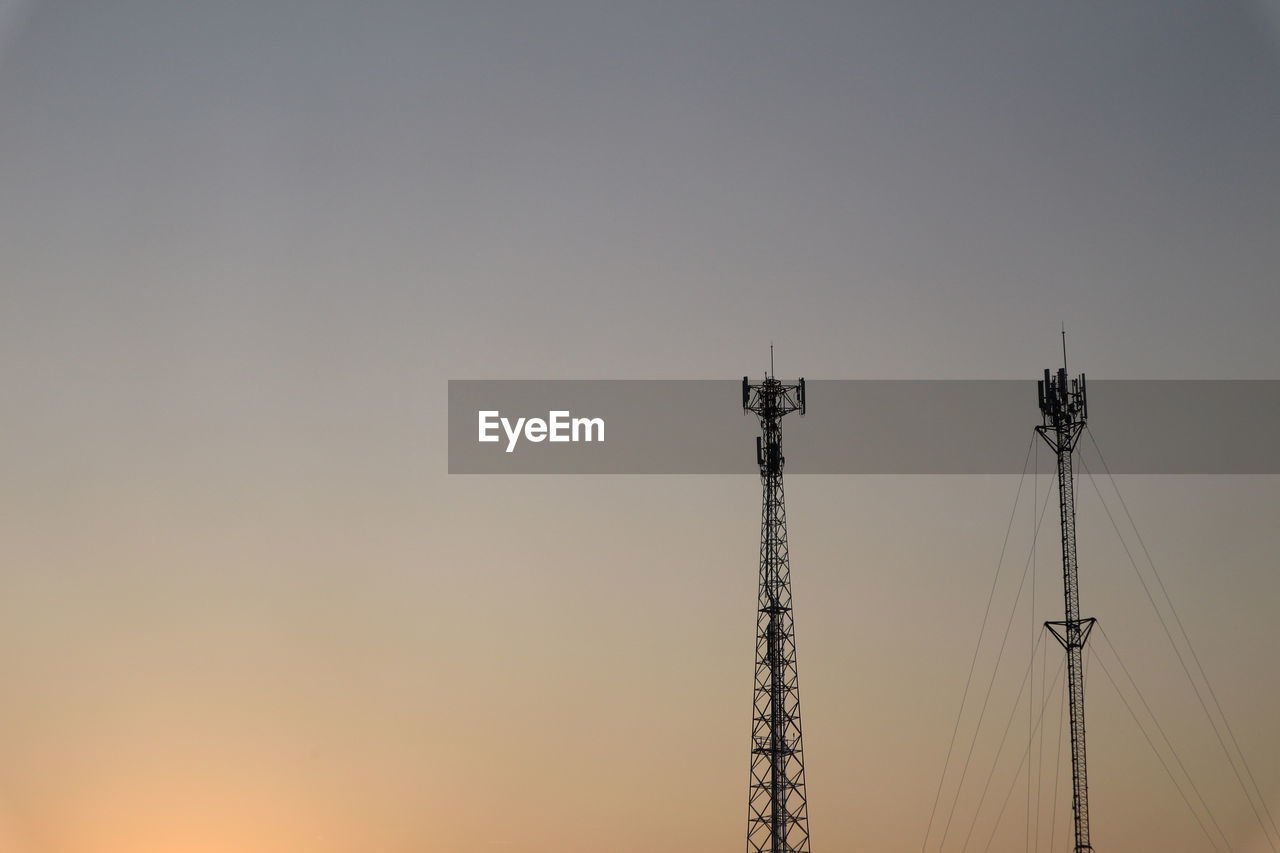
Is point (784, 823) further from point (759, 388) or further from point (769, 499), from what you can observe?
point (759, 388)

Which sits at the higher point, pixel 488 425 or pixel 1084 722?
pixel 488 425

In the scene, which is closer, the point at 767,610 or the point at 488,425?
the point at 767,610

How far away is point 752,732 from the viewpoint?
129 feet

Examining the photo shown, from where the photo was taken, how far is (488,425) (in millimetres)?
41531

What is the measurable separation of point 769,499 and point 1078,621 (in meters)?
8.44

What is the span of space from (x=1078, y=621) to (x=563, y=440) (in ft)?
45.7

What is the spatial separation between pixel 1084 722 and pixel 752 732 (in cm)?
842

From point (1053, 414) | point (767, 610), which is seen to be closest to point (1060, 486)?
point (1053, 414)

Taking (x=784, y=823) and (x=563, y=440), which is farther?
(x=563, y=440)

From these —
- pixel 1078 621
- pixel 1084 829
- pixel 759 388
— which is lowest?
pixel 1084 829

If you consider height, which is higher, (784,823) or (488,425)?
(488,425)

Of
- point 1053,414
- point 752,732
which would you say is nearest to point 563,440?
point 752,732

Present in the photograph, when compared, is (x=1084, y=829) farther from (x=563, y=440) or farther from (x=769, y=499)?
(x=563, y=440)

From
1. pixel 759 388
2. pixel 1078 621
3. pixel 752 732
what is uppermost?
pixel 759 388
